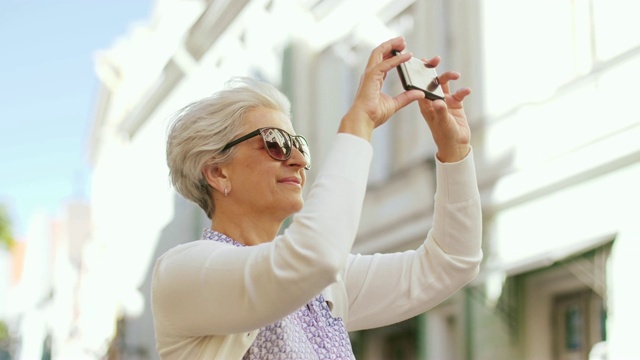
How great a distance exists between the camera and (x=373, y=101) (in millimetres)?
2070

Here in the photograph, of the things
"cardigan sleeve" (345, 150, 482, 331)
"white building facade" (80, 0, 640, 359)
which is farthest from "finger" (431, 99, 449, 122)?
"white building facade" (80, 0, 640, 359)

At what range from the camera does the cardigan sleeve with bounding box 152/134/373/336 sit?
1921 millimetres

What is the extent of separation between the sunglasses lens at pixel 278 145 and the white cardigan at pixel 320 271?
0.25m

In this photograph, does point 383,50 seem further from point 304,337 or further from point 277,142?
point 304,337

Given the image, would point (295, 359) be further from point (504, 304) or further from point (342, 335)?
point (504, 304)

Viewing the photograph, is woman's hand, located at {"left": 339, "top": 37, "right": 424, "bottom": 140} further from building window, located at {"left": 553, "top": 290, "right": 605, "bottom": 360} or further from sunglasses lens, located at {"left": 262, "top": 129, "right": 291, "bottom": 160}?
building window, located at {"left": 553, "top": 290, "right": 605, "bottom": 360}

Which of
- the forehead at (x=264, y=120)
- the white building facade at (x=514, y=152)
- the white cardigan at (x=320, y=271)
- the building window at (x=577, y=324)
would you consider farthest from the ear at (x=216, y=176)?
the building window at (x=577, y=324)

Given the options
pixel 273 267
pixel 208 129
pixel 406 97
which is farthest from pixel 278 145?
pixel 273 267

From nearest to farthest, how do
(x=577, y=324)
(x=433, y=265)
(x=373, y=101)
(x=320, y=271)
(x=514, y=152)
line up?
1. (x=320, y=271)
2. (x=373, y=101)
3. (x=433, y=265)
4. (x=577, y=324)
5. (x=514, y=152)

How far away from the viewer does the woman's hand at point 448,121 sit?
2288mm

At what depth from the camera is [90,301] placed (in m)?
23.3

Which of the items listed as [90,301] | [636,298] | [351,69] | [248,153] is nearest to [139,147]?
[90,301]

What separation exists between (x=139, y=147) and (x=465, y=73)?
42.9 ft

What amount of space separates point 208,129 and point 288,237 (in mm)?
481
